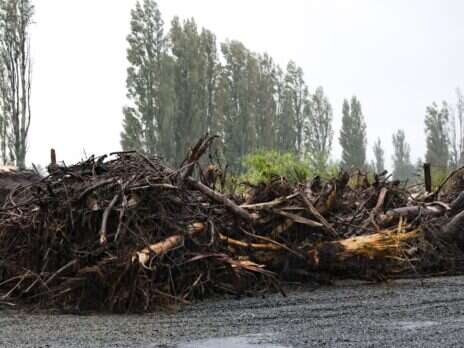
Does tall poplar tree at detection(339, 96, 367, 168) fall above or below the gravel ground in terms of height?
above

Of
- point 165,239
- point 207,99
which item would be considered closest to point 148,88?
point 207,99

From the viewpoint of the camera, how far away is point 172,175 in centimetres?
784

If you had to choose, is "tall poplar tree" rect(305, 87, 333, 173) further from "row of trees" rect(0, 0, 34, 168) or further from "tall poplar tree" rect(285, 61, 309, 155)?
"row of trees" rect(0, 0, 34, 168)

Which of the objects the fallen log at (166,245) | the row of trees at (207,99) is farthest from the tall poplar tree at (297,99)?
the fallen log at (166,245)

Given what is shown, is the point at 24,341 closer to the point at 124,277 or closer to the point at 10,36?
the point at 124,277

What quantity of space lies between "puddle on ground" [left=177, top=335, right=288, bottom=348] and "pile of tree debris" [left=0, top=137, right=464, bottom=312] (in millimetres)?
1813

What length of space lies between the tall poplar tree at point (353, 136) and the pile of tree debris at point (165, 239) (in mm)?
46613

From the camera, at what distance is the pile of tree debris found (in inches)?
273

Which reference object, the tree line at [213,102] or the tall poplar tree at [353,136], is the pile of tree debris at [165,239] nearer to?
the tree line at [213,102]

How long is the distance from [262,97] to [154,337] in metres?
43.4

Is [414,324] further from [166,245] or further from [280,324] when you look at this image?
[166,245]

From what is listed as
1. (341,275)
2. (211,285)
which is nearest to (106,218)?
(211,285)

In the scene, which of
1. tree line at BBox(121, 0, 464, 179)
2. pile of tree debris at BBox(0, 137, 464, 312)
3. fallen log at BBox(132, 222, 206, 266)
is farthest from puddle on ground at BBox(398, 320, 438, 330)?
tree line at BBox(121, 0, 464, 179)

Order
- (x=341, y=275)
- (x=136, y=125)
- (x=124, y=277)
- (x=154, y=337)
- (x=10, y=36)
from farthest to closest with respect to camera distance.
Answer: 1. (x=136, y=125)
2. (x=10, y=36)
3. (x=341, y=275)
4. (x=124, y=277)
5. (x=154, y=337)
